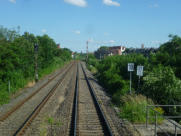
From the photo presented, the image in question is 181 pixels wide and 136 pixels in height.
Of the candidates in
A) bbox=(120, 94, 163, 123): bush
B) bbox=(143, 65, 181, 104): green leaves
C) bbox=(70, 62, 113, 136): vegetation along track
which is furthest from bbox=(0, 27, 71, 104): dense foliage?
bbox=(143, 65, 181, 104): green leaves

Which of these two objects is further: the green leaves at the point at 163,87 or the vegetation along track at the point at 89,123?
the green leaves at the point at 163,87

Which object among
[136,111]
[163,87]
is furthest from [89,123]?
[163,87]

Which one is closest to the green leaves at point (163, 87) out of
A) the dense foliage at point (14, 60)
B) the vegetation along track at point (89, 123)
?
the vegetation along track at point (89, 123)

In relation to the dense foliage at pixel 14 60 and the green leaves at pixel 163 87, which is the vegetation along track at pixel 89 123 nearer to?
the green leaves at pixel 163 87

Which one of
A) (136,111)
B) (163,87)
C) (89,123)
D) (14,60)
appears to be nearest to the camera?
(89,123)

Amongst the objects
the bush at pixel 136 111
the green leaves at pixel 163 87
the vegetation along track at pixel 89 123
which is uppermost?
the green leaves at pixel 163 87

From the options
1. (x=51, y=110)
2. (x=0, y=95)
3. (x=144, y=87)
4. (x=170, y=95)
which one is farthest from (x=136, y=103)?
(x=0, y=95)

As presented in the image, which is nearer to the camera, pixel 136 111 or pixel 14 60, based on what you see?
pixel 136 111

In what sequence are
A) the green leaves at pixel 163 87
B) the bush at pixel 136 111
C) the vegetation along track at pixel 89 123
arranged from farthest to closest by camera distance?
the green leaves at pixel 163 87
the bush at pixel 136 111
the vegetation along track at pixel 89 123

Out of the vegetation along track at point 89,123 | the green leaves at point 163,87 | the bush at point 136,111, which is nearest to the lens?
the vegetation along track at point 89,123

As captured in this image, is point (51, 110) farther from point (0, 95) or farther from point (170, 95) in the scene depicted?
point (170, 95)

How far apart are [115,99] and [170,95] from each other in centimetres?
382

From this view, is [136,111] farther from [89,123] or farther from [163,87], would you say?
[163,87]

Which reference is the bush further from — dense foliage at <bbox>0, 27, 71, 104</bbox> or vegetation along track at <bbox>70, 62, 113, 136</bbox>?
dense foliage at <bbox>0, 27, 71, 104</bbox>
